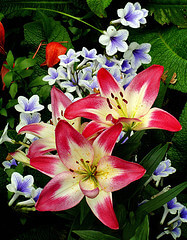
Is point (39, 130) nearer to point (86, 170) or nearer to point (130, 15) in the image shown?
point (86, 170)

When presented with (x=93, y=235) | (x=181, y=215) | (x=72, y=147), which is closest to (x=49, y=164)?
(x=72, y=147)

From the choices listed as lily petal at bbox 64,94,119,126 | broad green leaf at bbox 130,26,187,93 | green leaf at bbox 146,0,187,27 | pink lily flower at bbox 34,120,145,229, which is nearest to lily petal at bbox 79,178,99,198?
pink lily flower at bbox 34,120,145,229

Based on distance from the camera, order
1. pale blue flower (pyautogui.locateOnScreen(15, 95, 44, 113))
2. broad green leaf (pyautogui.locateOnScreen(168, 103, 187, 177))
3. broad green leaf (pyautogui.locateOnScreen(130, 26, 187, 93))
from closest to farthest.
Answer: pale blue flower (pyautogui.locateOnScreen(15, 95, 44, 113)) < broad green leaf (pyautogui.locateOnScreen(168, 103, 187, 177)) < broad green leaf (pyautogui.locateOnScreen(130, 26, 187, 93))

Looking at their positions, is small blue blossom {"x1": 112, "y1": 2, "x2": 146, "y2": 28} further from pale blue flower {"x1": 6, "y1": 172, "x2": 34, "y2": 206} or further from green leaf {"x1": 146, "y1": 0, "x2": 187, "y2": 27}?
pale blue flower {"x1": 6, "y1": 172, "x2": 34, "y2": 206}

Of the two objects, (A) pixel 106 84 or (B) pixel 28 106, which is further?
(B) pixel 28 106

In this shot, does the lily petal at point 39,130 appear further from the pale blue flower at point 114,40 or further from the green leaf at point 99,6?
the green leaf at point 99,6

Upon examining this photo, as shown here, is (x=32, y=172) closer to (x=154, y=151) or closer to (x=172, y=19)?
(x=154, y=151)
